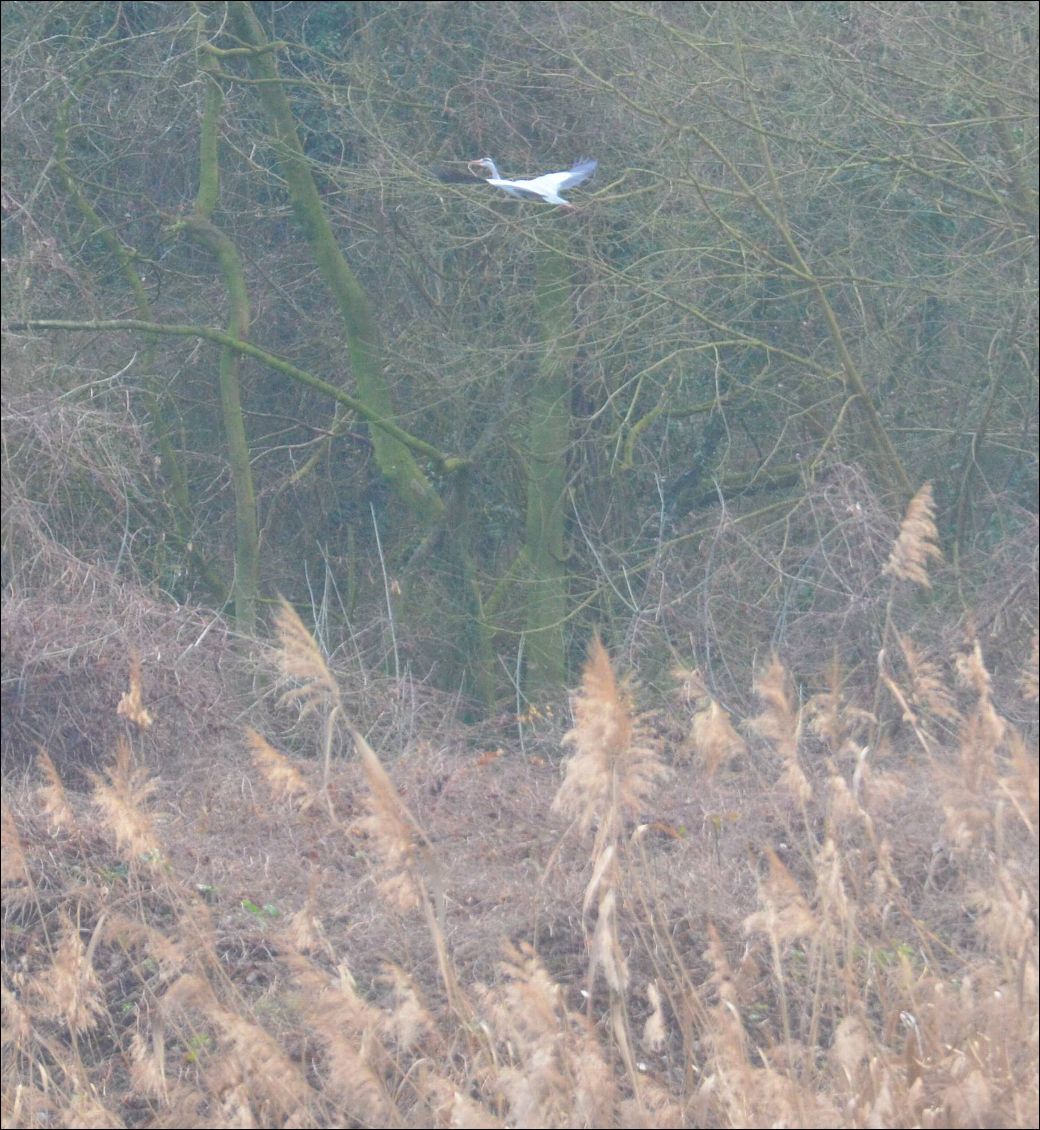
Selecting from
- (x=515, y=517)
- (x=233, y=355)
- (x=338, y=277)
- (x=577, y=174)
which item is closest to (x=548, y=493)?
(x=515, y=517)

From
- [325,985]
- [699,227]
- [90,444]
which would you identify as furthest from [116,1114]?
[699,227]

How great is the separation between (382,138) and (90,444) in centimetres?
343

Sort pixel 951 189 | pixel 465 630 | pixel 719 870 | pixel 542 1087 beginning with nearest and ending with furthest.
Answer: pixel 542 1087 → pixel 719 870 → pixel 951 189 → pixel 465 630

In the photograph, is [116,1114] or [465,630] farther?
[465,630]

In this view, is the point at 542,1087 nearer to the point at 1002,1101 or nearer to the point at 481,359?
the point at 1002,1101

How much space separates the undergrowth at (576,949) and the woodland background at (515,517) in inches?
1.0

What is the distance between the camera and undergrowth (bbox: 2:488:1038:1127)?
370cm

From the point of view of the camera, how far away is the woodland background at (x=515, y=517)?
4133 millimetres

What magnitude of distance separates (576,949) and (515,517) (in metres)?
6.75

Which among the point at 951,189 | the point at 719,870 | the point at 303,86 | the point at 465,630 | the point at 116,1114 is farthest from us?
the point at 465,630

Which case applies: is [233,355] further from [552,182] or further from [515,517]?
[552,182]

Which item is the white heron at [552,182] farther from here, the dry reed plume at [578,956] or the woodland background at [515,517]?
the dry reed plume at [578,956]

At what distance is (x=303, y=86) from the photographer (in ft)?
34.2

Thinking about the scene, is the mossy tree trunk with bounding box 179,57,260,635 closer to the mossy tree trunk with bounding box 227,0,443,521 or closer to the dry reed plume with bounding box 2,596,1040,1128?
the mossy tree trunk with bounding box 227,0,443,521
